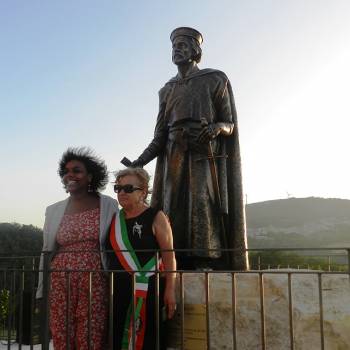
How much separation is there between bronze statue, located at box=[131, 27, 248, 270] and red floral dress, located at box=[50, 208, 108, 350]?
4.59 ft

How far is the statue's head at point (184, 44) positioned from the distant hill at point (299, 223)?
6068 centimetres

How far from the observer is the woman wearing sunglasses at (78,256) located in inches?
149

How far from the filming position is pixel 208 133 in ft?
16.6

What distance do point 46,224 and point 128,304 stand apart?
1.16m

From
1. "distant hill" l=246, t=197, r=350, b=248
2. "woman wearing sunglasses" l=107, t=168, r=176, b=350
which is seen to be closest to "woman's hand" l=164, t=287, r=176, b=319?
"woman wearing sunglasses" l=107, t=168, r=176, b=350

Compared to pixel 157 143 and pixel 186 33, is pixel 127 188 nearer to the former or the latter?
pixel 157 143

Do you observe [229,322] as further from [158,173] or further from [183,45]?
[183,45]

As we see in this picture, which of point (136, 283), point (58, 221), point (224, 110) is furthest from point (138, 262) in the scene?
point (224, 110)

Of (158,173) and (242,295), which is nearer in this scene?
(242,295)

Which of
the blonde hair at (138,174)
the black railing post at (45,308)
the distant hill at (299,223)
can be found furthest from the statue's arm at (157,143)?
the distant hill at (299,223)

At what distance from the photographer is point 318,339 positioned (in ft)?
11.6

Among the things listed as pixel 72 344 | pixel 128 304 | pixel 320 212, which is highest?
pixel 320 212

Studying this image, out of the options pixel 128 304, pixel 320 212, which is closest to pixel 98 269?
pixel 128 304

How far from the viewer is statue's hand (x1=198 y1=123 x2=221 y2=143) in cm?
506
